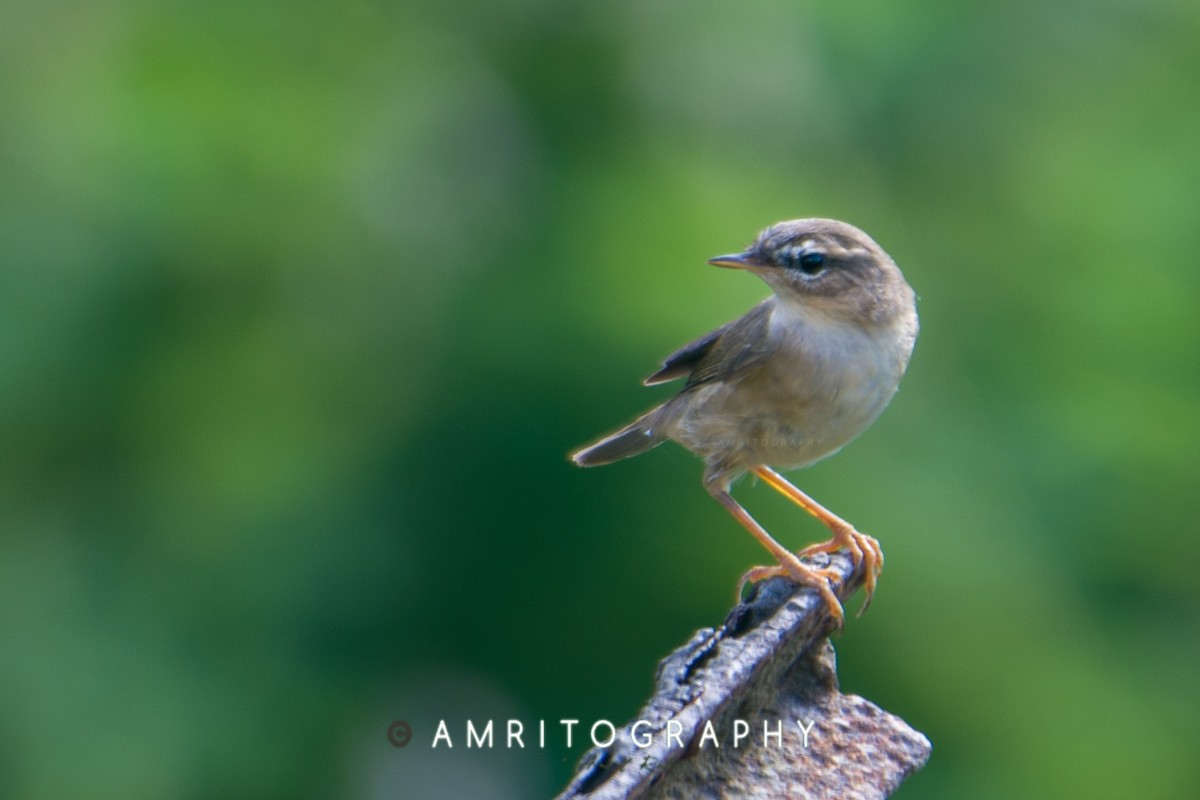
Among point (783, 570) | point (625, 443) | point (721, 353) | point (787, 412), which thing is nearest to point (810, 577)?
point (783, 570)

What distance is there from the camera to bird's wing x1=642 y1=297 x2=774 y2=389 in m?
3.76

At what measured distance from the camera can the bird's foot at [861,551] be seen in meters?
3.47

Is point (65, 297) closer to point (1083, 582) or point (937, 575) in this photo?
point (937, 575)

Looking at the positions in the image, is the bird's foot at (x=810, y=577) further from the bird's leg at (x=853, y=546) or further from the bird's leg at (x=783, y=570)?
the bird's leg at (x=853, y=546)

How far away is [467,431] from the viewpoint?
4.86 metres

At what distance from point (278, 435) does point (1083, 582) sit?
2985 mm

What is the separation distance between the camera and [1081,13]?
21.2 ft

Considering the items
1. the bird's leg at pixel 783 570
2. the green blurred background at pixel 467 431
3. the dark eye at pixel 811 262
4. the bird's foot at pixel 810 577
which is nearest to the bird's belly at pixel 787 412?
the bird's leg at pixel 783 570

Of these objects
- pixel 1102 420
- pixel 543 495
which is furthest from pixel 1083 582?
pixel 543 495

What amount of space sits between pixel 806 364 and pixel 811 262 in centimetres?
27

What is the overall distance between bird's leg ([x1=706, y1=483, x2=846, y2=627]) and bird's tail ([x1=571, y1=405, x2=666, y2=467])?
0.94 feet

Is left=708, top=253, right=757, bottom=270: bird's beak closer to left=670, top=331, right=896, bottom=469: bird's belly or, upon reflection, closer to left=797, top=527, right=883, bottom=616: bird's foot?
left=670, top=331, right=896, bottom=469: bird's belly

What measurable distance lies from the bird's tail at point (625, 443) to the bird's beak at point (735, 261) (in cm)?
67

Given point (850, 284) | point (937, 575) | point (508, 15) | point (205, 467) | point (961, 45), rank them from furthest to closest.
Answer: point (961, 45) → point (508, 15) → point (205, 467) → point (937, 575) → point (850, 284)
